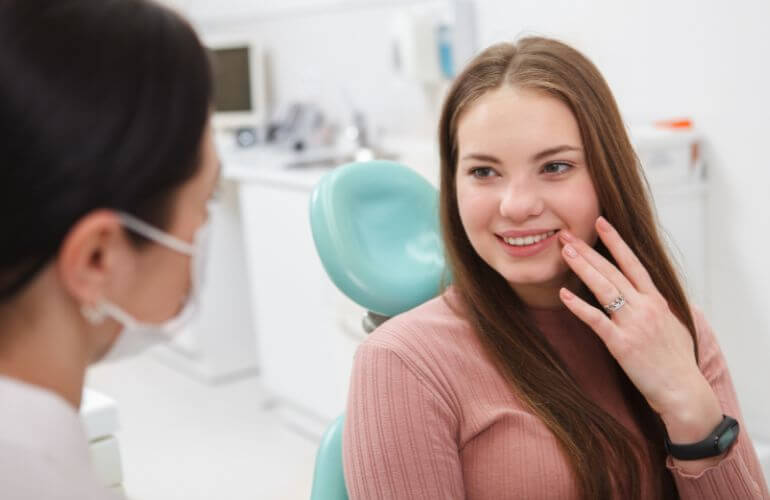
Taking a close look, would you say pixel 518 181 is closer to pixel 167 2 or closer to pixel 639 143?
pixel 167 2

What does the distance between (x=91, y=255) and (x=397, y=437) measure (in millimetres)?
589

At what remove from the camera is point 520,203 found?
1.24 metres

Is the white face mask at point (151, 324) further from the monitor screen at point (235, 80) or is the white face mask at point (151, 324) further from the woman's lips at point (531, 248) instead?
the monitor screen at point (235, 80)

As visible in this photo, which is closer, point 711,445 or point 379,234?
point 711,445

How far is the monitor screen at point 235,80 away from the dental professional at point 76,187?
337 cm

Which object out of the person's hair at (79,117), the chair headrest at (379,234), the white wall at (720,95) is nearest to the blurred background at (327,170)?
the white wall at (720,95)

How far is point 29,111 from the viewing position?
654 mm

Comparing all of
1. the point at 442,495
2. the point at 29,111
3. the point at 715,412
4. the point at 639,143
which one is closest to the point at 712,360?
the point at 715,412

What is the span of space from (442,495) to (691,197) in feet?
4.35

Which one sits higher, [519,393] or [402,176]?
[402,176]

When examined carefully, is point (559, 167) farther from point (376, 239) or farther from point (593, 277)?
point (376, 239)

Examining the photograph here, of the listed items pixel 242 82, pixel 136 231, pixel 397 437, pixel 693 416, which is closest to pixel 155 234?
pixel 136 231

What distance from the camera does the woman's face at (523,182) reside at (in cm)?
125

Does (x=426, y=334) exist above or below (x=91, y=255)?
below
